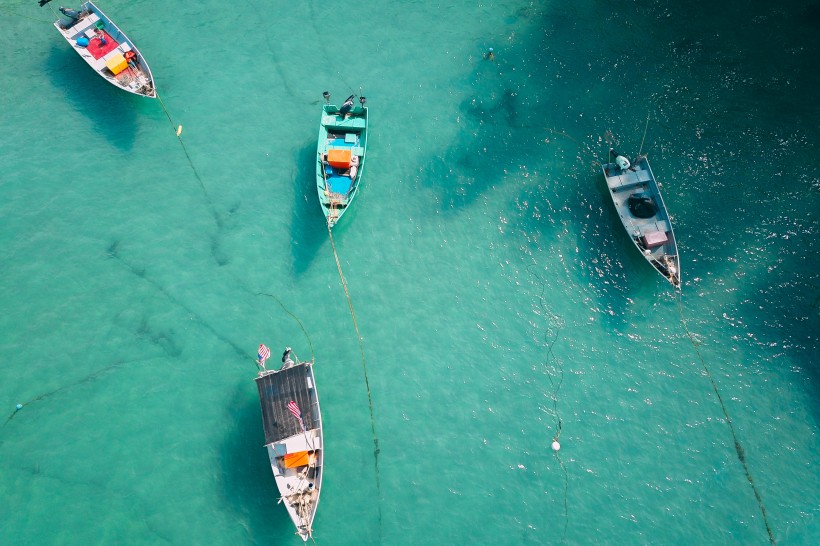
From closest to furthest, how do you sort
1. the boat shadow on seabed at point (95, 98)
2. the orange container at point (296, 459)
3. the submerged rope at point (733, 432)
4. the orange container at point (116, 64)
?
the orange container at point (296, 459), the submerged rope at point (733, 432), the orange container at point (116, 64), the boat shadow on seabed at point (95, 98)

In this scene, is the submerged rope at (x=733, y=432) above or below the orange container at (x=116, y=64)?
below

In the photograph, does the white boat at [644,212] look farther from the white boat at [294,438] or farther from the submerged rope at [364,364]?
the white boat at [294,438]

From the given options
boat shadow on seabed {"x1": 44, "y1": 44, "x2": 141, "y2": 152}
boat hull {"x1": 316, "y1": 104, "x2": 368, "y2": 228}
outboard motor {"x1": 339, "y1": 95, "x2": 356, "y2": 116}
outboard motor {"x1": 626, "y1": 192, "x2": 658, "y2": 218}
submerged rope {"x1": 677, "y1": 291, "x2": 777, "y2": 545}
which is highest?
boat shadow on seabed {"x1": 44, "y1": 44, "x2": 141, "y2": 152}

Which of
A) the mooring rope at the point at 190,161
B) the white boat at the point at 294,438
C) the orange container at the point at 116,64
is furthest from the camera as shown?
the orange container at the point at 116,64

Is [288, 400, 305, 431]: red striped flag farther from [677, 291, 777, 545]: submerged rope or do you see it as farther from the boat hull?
[677, 291, 777, 545]: submerged rope

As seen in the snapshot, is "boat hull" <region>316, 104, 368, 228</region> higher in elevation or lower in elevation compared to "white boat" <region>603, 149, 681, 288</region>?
higher

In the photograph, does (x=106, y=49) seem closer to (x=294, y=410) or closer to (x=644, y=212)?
(x=294, y=410)

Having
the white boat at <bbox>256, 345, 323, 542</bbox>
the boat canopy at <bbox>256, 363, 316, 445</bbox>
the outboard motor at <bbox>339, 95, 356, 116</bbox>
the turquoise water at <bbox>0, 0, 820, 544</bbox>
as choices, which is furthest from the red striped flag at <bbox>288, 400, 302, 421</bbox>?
the outboard motor at <bbox>339, 95, 356, 116</bbox>

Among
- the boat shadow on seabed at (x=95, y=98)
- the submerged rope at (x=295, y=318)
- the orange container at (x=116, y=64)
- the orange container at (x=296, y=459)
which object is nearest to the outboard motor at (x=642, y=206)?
the submerged rope at (x=295, y=318)
